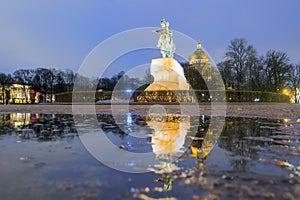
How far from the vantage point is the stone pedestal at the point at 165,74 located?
2600 cm

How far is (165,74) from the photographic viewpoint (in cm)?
2620

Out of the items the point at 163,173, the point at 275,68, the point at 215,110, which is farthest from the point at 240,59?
the point at 163,173

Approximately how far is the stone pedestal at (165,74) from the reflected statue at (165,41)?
4.23 ft

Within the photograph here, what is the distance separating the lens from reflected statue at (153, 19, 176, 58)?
27.0 meters

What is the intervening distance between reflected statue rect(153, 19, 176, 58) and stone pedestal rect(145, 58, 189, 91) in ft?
4.23

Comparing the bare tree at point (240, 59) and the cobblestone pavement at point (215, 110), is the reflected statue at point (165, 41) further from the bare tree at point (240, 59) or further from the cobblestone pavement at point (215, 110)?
the bare tree at point (240, 59)

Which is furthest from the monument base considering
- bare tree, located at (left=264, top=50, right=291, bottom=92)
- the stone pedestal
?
bare tree, located at (left=264, top=50, right=291, bottom=92)

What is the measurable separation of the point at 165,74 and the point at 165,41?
4420 mm

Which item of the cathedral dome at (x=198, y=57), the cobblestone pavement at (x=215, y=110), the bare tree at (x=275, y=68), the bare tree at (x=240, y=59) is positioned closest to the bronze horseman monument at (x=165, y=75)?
the cobblestone pavement at (x=215, y=110)

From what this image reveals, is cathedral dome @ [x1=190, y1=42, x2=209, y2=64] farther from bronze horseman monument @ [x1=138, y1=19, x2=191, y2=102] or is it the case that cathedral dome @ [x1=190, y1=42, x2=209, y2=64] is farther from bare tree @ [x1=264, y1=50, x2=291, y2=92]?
bronze horseman monument @ [x1=138, y1=19, x2=191, y2=102]

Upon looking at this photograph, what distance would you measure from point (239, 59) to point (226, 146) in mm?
39942

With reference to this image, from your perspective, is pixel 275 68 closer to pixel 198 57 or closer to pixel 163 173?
pixel 198 57

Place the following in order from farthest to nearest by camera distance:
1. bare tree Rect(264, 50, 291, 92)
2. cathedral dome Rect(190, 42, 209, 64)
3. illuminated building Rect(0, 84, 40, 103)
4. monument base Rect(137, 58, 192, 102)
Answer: cathedral dome Rect(190, 42, 209, 64) → illuminated building Rect(0, 84, 40, 103) → bare tree Rect(264, 50, 291, 92) → monument base Rect(137, 58, 192, 102)

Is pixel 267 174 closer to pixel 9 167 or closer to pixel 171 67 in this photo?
pixel 9 167
